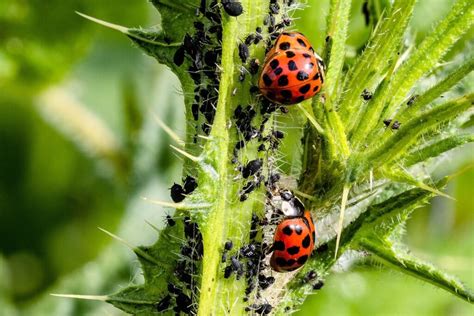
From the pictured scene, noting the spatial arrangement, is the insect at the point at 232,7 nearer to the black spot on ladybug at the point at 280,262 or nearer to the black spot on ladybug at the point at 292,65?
the black spot on ladybug at the point at 292,65

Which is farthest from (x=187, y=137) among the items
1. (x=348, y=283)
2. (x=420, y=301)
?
(x=420, y=301)

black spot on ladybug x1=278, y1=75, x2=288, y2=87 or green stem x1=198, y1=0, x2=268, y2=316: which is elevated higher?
black spot on ladybug x1=278, y1=75, x2=288, y2=87

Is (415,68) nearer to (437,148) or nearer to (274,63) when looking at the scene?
(437,148)

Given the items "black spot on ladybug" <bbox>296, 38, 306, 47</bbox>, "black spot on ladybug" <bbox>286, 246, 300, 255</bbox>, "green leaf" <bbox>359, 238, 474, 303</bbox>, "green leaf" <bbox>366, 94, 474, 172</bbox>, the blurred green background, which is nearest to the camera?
"green leaf" <bbox>366, 94, 474, 172</bbox>

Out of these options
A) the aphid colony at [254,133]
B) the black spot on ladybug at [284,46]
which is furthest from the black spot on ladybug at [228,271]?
the black spot on ladybug at [284,46]

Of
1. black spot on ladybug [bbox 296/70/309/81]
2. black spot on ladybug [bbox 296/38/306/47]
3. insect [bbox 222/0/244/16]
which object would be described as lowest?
black spot on ladybug [bbox 296/70/309/81]

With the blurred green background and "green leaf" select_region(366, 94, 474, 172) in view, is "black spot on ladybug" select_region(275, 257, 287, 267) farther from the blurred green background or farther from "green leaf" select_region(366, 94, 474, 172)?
the blurred green background

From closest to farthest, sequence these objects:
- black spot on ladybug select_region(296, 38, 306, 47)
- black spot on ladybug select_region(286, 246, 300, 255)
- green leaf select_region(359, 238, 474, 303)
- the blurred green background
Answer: green leaf select_region(359, 238, 474, 303) → black spot on ladybug select_region(286, 246, 300, 255) → black spot on ladybug select_region(296, 38, 306, 47) → the blurred green background

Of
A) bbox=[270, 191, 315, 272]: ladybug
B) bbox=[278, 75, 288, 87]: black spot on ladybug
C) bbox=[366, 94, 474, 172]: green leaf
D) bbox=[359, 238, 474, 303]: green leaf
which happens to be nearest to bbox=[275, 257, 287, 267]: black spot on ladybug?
bbox=[270, 191, 315, 272]: ladybug

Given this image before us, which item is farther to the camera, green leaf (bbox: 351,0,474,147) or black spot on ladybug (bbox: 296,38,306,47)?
black spot on ladybug (bbox: 296,38,306,47)
